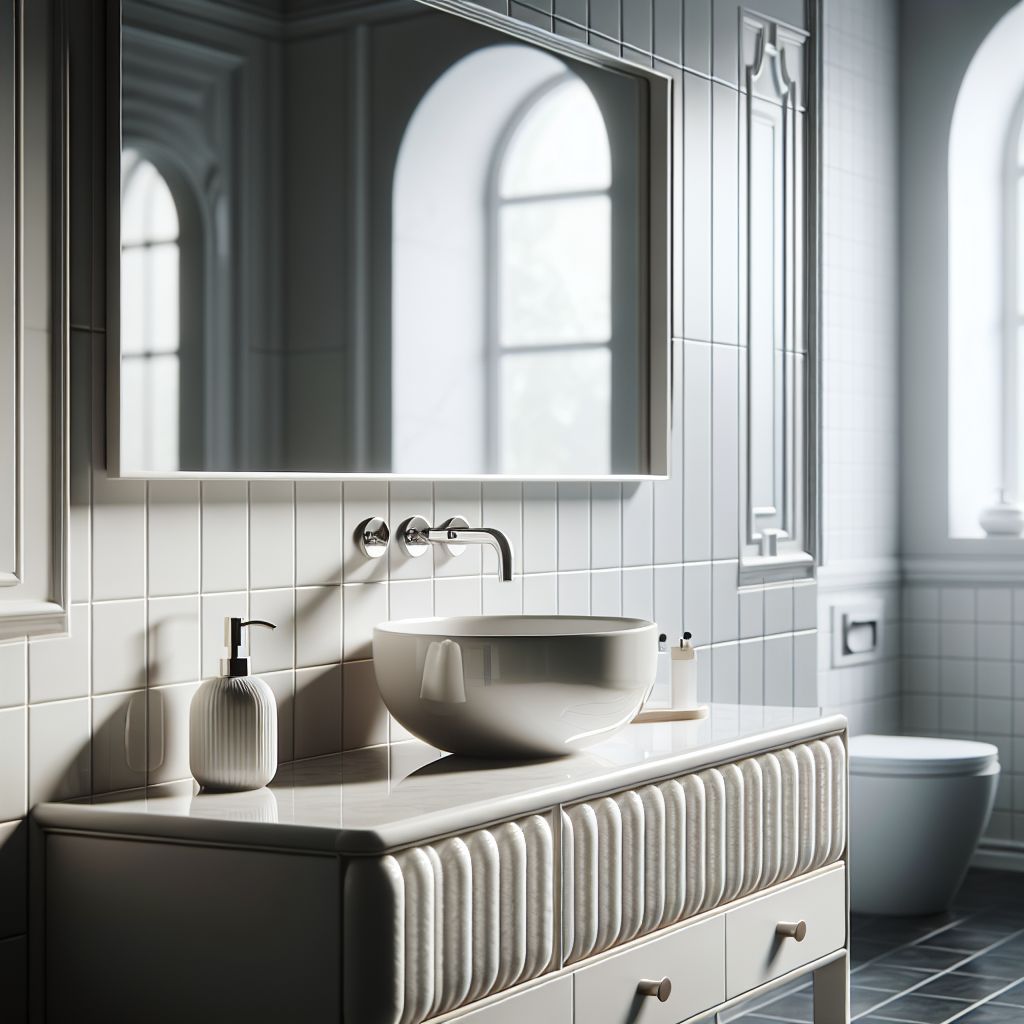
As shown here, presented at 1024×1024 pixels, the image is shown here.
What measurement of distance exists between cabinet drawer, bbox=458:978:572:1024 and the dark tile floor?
3.93 feet

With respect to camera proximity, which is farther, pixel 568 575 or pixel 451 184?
pixel 568 575

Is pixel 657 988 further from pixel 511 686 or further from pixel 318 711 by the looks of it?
pixel 318 711

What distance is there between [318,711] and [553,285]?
89cm

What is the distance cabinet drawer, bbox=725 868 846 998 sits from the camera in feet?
7.80

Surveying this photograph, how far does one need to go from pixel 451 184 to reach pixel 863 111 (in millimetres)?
2080

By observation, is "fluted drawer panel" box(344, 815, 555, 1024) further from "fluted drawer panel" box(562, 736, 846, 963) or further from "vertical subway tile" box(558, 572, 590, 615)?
"vertical subway tile" box(558, 572, 590, 615)

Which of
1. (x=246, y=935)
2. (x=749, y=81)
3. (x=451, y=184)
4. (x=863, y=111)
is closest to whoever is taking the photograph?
(x=246, y=935)

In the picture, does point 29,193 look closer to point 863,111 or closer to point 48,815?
point 48,815

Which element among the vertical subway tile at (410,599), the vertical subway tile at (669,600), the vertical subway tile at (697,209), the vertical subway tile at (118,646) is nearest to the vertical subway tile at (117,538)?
the vertical subway tile at (118,646)

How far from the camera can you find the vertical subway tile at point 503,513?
260 centimetres

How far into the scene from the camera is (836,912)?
2643mm

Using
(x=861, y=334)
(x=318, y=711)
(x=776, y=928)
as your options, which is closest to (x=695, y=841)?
(x=776, y=928)

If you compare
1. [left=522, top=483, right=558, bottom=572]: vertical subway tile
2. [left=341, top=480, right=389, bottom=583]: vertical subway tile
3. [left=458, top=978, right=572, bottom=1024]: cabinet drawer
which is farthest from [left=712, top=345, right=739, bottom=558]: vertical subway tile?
[left=458, top=978, right=572, bottom=1024]: cabinet drawer

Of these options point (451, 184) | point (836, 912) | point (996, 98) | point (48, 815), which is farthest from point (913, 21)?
point (48, 815)
